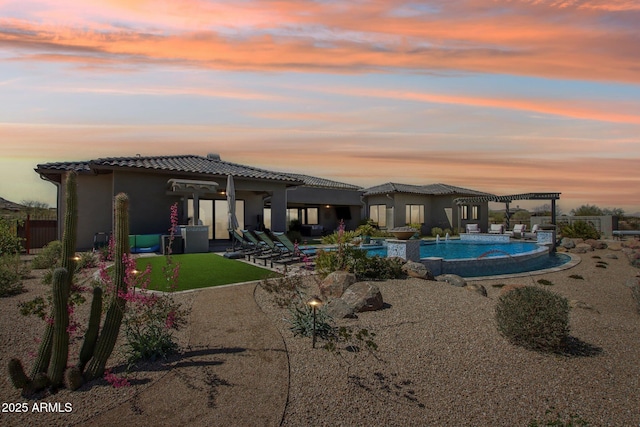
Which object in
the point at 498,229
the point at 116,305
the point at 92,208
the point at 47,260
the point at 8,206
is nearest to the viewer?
the point at 116,305

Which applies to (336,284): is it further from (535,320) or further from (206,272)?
(206,272)

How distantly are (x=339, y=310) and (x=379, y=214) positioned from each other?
→ 1085 inches

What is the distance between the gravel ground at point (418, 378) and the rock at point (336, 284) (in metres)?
1.20

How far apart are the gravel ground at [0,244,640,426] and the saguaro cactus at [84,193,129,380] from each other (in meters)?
0.29

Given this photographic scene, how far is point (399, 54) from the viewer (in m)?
10.7

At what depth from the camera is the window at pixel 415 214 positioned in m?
34.3

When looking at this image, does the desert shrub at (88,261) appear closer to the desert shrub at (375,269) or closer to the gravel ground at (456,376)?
the gravel ground at (456,376)

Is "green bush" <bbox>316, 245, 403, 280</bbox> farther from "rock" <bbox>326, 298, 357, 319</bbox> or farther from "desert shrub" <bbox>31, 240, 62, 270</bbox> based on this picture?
"desert shrub" <bbox>31, 240, 62, 270</bbox>

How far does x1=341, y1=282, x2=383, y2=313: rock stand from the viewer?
7.83 meters

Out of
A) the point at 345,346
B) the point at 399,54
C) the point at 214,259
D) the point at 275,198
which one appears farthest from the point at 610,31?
the point at 275,198

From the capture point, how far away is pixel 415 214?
3475cm

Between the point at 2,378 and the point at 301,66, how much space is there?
28.0 feet

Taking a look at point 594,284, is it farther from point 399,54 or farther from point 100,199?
point 100,199

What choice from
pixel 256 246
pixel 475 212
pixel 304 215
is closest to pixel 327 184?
pixel 304 215
